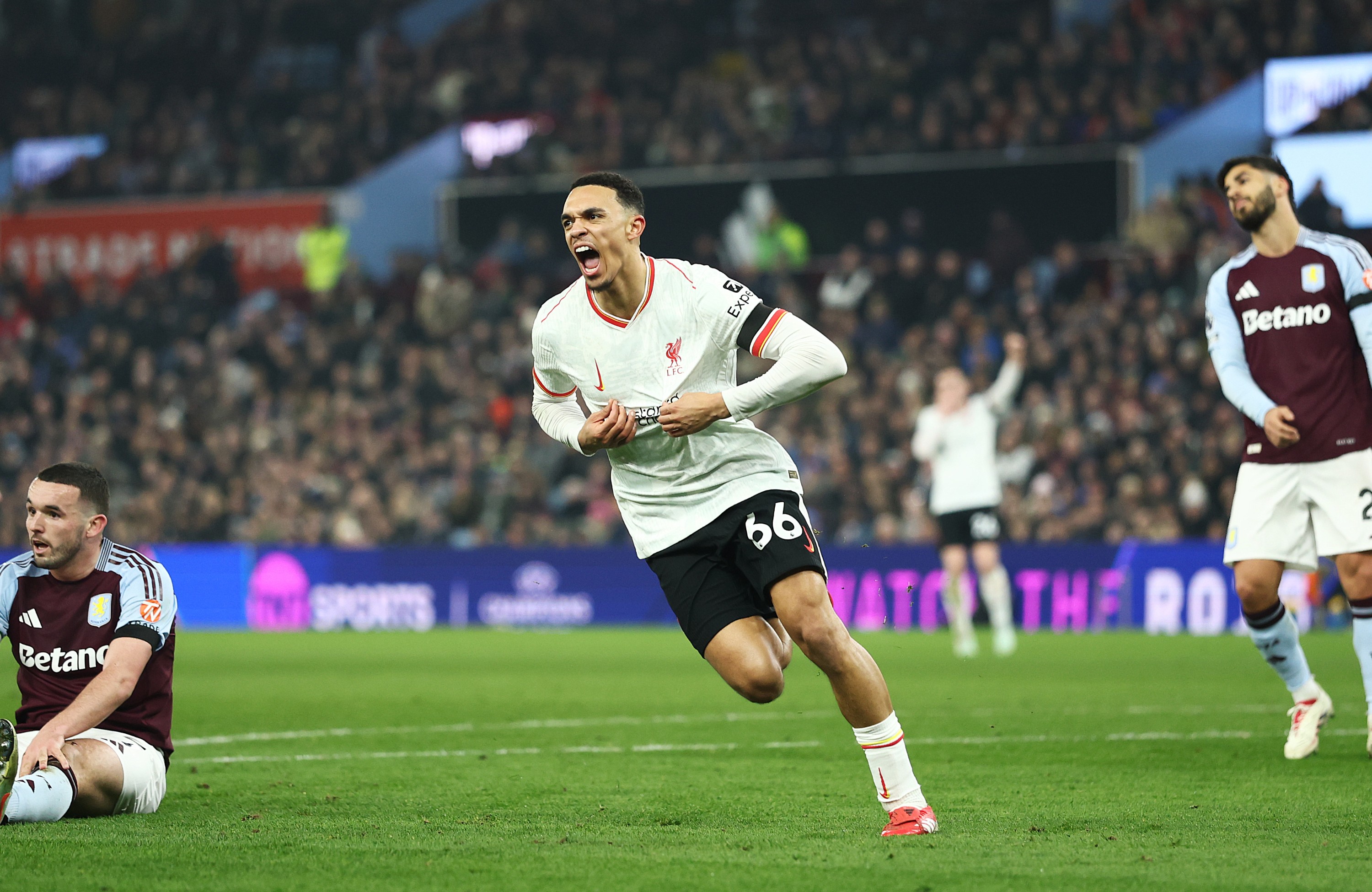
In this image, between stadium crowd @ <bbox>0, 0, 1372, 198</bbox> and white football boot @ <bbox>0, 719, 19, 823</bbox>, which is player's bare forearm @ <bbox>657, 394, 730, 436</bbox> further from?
stadium crowd @ <bbox>0, 0, 1372, 198</bbox>

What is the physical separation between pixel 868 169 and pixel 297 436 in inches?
359

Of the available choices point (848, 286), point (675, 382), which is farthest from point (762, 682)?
point (848, 286)

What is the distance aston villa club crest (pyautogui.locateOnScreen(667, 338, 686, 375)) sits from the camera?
615cm

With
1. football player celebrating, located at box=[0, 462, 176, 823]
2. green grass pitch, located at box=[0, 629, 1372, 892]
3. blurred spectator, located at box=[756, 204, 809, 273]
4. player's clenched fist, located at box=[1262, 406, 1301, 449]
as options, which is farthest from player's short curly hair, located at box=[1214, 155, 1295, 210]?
blurred spectator, located at box=[756, 204, 809, 273]

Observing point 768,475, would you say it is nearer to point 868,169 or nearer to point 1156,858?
point 1156,858

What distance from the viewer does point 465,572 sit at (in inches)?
864

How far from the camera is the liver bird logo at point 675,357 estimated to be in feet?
20.2

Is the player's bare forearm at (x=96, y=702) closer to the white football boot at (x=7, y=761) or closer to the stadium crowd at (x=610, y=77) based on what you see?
the white football boot at (x=7, y=761)

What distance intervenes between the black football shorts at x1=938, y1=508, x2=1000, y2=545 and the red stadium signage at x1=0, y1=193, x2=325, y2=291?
17.0m

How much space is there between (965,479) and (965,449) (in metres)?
0.29

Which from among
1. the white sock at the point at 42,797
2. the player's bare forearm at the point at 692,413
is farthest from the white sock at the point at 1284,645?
the white sock at the point at 42,797

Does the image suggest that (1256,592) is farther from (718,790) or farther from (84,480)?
(84,480)

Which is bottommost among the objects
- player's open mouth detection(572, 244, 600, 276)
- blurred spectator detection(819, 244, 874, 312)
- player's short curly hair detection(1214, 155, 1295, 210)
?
player's open mouth detection(572, 244, 600, 276)

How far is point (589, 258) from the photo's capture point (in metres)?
6.11
